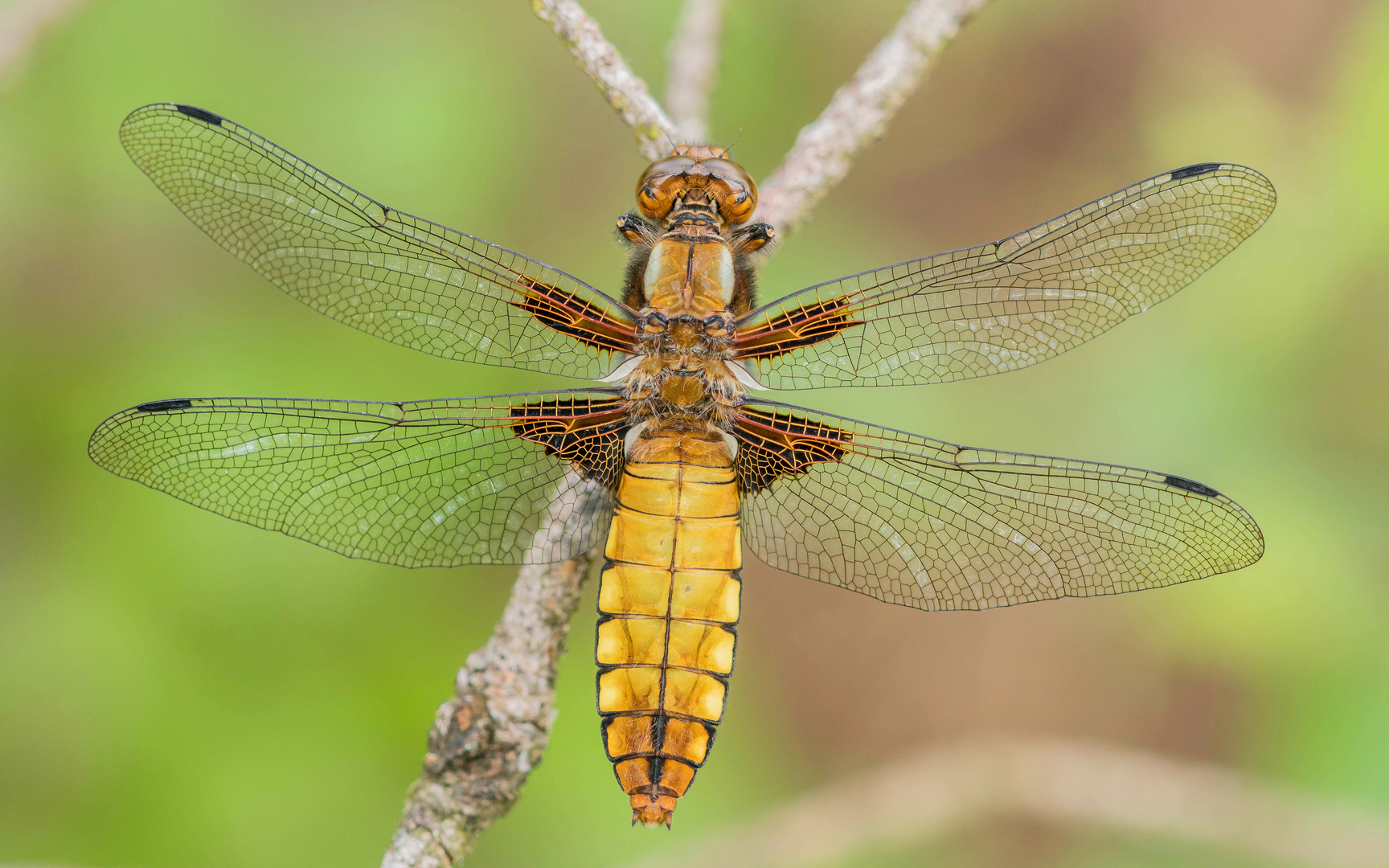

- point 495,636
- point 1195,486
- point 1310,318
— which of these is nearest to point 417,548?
point 495,636

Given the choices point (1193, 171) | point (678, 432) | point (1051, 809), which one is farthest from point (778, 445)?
point (1051, 809)

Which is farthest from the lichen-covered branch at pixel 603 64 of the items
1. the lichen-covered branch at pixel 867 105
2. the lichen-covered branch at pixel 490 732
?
the lichen-covered branch at pixel 490 732

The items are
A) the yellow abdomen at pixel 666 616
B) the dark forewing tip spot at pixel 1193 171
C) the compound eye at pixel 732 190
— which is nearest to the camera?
the yellow abdomen at pixel 666 616

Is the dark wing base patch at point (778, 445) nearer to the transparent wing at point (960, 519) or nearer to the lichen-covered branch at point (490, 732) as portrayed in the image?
the transparent wing at point (960, 519)

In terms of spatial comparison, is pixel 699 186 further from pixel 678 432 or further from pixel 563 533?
pixel 563 533

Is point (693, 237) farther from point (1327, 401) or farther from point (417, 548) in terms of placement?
point (1327, 401)

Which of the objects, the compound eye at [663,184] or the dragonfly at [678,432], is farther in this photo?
the compound eye at [663,184]
